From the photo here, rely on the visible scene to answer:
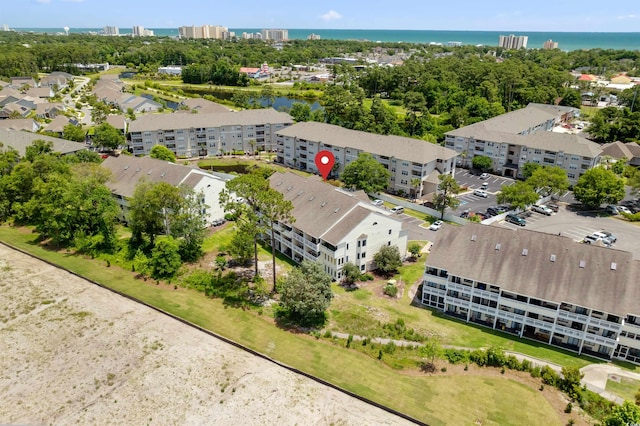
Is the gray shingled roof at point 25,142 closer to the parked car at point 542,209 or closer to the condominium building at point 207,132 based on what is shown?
the condominium building at point 207,132

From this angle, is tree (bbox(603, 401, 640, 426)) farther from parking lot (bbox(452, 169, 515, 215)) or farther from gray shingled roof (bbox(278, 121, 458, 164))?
gray shingled roof (bbox(278, 121, 458, 164))

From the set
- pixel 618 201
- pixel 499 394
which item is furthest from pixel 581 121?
pixel 499 394

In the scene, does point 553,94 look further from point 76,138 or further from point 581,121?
point 76,138

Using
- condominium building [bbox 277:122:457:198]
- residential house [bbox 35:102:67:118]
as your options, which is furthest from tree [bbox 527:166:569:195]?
residential house [bbox 35:102:67:118]

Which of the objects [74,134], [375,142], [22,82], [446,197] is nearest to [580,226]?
[446,197]

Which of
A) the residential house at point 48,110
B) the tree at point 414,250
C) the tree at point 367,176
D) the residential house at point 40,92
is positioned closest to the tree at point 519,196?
the tree at point 367,176

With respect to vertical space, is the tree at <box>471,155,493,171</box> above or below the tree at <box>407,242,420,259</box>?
above

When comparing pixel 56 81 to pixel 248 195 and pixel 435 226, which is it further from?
pixel 435 226
